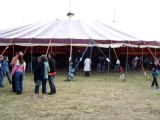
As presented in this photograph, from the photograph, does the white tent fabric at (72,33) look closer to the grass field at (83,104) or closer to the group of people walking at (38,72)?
the grass field at (83,104)

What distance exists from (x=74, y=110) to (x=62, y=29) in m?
12.1

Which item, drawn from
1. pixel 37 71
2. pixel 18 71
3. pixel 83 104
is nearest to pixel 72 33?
pixel 18 71

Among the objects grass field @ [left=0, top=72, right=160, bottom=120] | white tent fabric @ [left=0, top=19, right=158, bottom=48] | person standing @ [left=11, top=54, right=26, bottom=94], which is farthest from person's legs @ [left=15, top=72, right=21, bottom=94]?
white tent fabric @ [left=0, top=19, right=158, bottom=48]

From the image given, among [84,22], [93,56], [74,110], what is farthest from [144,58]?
[74,110]

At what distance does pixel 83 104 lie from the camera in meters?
9.80

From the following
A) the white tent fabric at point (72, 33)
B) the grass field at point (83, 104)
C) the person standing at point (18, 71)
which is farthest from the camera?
the white tent fabric at point (72, 33)

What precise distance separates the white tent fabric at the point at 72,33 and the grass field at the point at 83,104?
5.82 meters

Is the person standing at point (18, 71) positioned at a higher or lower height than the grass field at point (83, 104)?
higher

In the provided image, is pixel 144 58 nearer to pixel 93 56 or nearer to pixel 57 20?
pixel 93 56

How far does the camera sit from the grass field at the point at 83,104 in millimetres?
8203

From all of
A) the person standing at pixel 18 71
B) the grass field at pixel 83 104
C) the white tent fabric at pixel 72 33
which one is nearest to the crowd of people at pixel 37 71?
the person standing at pixel 18 71

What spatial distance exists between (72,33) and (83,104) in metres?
10.4

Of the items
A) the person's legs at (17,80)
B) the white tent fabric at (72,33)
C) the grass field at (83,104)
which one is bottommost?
the grass field at (83,104)

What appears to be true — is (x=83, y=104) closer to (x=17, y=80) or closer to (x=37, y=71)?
(x=37, y=71)
